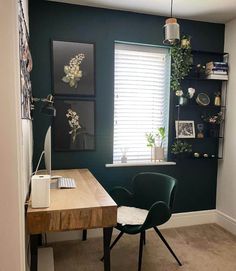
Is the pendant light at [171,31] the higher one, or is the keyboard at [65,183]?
the pendant light at [171,31]

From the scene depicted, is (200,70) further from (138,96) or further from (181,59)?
(138,96)

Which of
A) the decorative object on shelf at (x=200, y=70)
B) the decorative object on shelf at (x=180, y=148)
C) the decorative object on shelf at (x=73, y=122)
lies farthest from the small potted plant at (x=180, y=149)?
the decorative object on shelf at (x=73, y=122)

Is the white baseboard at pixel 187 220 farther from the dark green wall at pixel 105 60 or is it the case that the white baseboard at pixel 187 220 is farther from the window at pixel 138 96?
the window at pixel 138 96

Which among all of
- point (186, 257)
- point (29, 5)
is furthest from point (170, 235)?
point (29, 5)

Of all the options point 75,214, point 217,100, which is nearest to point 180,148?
point 217,100

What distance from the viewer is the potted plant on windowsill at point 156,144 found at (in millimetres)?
2998

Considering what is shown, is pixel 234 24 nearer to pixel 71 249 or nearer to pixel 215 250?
pixel 215 250

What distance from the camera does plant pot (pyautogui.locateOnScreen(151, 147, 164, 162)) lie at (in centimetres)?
300

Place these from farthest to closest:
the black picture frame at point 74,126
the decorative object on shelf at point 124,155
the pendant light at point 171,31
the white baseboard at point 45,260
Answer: the decorative object on shelf at point 124,155
the black picture frame at point 74,126
the pendant light at point 171,31
the white baseboard at point 45,260

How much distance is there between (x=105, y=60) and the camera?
2758 millimetres

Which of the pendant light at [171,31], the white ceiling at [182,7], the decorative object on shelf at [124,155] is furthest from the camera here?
the decorative object on shelf at [124,155]

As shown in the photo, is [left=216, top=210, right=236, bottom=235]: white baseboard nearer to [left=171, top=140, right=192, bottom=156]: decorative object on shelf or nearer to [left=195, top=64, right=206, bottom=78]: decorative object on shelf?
[left=171, top=140, right=192, bottom=156]: decorative object on shelf

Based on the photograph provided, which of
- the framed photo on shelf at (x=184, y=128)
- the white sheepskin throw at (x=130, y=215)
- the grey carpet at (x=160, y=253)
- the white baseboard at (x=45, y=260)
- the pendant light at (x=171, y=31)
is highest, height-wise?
the pendant light at (x=171, y=31)

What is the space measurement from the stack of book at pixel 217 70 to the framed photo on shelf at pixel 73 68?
1407 mm
